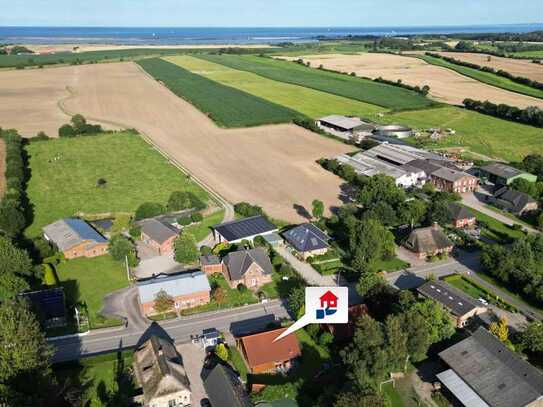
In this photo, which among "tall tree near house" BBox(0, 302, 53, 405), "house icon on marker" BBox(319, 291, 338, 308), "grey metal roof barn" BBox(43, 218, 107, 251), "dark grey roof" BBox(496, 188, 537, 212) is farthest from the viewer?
"dark grey roof" BBox(496, 188, 537, 212)

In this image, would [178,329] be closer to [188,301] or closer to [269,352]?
[188,301]

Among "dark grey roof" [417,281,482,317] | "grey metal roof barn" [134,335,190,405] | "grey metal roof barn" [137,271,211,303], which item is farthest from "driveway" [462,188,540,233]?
"grey metal roof barn" [134,335,190,405]

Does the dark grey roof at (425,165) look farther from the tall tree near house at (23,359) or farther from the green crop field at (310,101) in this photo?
the tall tree near house at (23,359)

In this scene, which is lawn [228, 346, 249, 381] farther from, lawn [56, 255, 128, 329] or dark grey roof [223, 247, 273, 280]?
lawn [56, 255, 128, 329]

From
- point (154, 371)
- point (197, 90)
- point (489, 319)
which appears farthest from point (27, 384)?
point (197, 90)

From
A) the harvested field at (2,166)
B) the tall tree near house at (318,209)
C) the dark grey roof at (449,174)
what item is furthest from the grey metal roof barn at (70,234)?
the dark grey roof at (449,174)

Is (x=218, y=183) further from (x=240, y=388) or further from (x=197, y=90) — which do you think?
(x=197, y=90)
